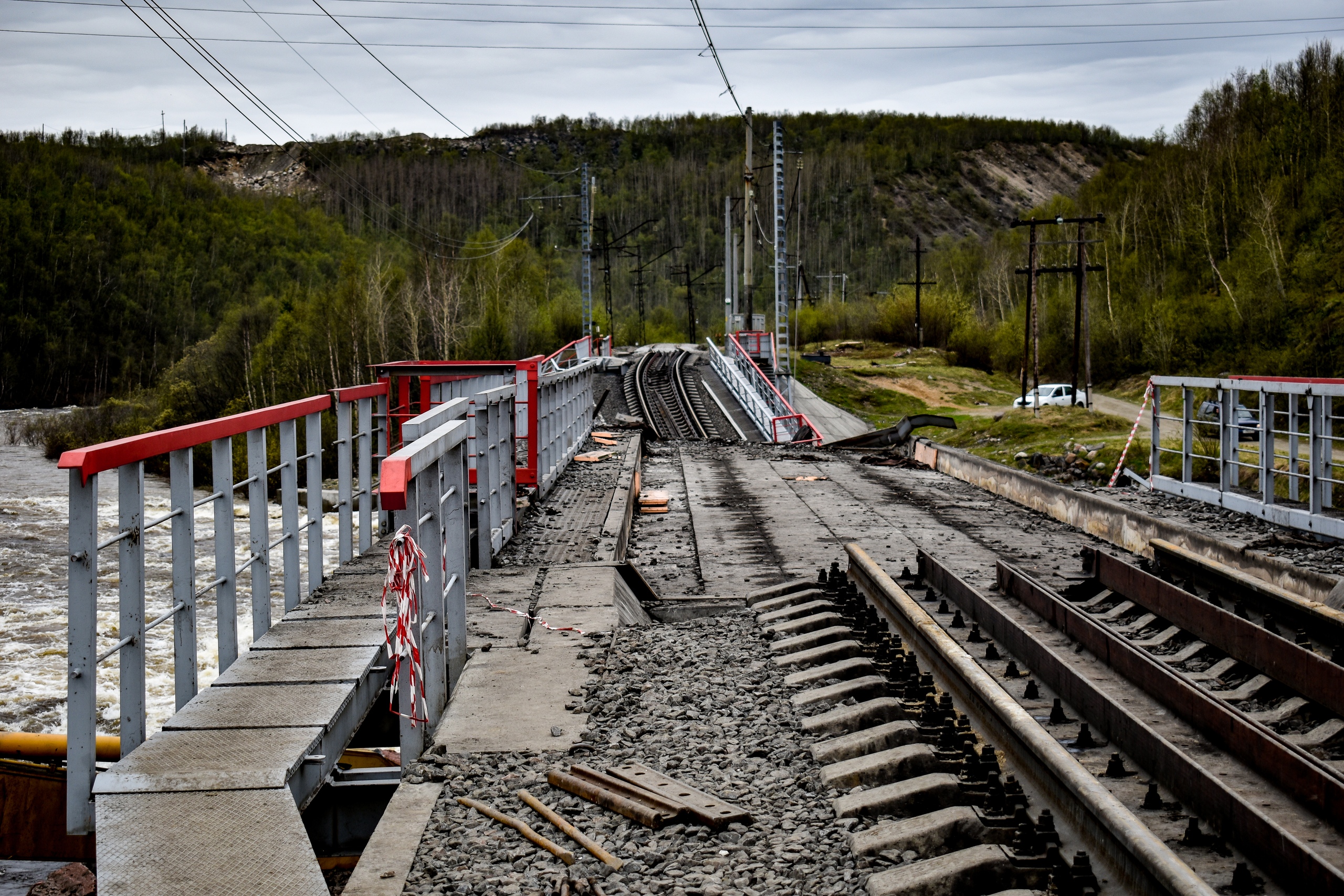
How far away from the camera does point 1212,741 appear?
559 cm

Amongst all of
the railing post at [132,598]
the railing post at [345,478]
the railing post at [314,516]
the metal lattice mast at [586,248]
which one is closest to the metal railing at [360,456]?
the railing post at [345,478]

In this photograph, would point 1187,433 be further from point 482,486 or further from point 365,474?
point 365,474

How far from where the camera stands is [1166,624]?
314 inches

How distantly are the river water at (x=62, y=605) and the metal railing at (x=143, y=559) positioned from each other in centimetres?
246

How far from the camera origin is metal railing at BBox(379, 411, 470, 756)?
4629 millimetres

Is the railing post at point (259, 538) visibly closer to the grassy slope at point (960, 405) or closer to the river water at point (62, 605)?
the river water at point (62, 605)

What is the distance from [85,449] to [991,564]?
8792mm

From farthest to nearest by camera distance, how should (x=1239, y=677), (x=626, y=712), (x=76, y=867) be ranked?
(x=1239, y=677) < (x=76, y=867) < (x=626, y=712)

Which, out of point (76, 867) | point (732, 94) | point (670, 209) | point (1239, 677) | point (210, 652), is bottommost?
point (210, 652)

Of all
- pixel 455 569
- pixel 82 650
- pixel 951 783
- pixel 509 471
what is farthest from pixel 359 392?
pixel 951 783

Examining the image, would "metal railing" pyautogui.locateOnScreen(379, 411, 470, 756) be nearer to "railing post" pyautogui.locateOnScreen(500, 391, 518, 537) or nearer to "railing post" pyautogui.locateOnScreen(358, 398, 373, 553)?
"railing post" pyautogui.locateOnScreen(358, 398, 373, 553)

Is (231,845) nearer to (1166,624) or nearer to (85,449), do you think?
(85,449)

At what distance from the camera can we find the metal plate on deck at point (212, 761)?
397 centimetres

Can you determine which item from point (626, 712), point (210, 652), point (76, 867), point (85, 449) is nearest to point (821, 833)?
point (626, 712)
